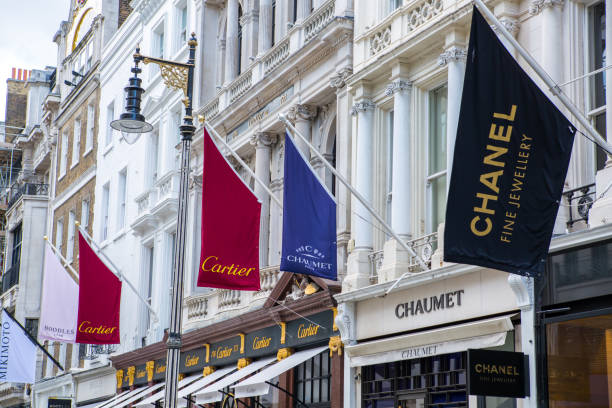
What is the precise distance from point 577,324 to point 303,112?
1041 centimetres

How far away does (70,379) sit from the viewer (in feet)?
125

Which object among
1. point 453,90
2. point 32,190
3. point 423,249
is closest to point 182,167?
point 423,249

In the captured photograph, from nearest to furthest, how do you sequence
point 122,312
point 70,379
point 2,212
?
1. point 122,312
2. point 70,379
3. point 2,212

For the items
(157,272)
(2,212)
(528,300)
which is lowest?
(528,300)

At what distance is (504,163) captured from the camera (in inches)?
485

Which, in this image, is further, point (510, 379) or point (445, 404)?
point (445, 404)

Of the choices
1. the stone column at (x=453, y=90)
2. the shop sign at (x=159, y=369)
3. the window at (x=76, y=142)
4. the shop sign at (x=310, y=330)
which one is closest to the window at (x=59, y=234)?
the window at (x=76, y=142)

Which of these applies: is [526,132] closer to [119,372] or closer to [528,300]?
[528,300]

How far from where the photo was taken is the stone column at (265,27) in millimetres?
25969

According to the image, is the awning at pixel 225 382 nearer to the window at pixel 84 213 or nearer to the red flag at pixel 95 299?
the red flag at pixel 95 299

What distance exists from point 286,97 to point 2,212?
38.1 metres

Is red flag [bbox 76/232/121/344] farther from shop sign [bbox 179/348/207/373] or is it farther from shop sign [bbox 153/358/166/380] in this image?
shop sign [bbox 153/358/166/380]

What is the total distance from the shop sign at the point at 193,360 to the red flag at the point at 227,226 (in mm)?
7498

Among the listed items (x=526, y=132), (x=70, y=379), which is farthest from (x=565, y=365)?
(x=70, y=379)
